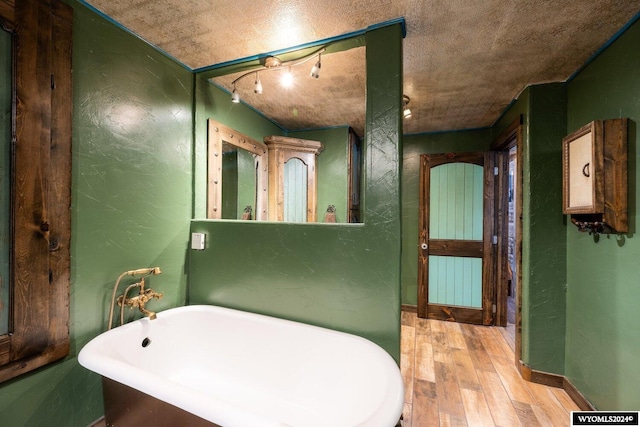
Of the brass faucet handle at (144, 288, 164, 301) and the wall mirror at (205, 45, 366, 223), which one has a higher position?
the wall mirror at (205, 45, 366, 223)

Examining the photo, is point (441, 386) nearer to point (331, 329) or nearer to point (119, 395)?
point (331, 329)

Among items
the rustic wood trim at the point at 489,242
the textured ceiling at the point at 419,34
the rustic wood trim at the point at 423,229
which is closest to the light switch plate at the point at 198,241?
the textured ceiling at the point at 419,34

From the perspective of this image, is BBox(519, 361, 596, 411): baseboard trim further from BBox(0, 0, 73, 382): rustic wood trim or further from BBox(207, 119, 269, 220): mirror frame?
BBox(0, 0, 73, 382): rustic wood trim

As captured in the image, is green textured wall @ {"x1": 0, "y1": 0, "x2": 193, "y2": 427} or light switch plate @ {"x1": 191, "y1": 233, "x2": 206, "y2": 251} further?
light switch plate @ {"x1": 191, "y1": 233, "x2": 206, "y2": 251}

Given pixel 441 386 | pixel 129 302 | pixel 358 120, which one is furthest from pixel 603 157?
pixel 129 302

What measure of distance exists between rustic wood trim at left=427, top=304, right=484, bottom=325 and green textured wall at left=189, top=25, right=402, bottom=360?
2.26 m

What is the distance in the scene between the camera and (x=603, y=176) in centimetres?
154

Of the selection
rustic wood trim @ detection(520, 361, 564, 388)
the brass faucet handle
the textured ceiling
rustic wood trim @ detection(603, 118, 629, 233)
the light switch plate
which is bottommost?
rustic wood trim @ detection(520, 361, 564, 388)

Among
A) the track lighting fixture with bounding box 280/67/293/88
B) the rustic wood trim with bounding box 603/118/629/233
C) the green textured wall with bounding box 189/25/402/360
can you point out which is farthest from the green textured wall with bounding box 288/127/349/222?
the rustic wood trim with bounding box 603/118/629/233

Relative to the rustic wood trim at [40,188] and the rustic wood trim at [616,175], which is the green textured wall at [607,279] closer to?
the rustic wood trim at [616,175]

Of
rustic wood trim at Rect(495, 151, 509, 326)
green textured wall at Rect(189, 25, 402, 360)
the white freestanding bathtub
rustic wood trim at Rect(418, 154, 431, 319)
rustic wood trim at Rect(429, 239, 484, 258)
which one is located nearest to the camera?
the white freestanding bathtub

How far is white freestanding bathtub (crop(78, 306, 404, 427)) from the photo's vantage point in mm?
1096

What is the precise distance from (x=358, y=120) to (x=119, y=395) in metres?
3.23

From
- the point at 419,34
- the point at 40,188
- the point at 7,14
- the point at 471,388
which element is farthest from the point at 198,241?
the point at 471,388
